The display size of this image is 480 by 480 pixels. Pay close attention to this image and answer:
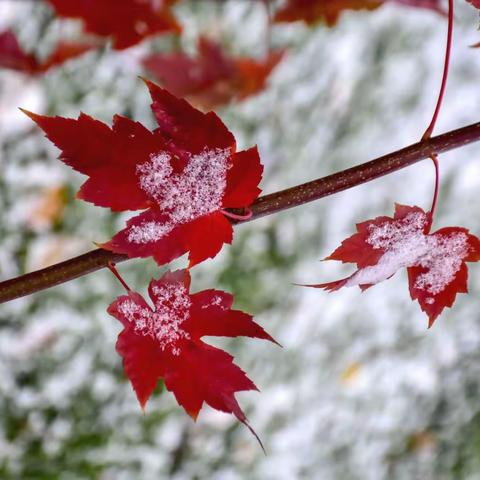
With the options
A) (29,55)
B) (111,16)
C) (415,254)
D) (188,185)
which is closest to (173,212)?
(188,185)

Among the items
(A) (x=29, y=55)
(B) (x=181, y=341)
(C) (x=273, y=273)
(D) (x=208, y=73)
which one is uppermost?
(A) (x=29, y=55)

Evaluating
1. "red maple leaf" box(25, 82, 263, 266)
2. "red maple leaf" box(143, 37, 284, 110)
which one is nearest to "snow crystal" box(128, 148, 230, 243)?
"red maple leaf" box(25, 82, 263, 266)

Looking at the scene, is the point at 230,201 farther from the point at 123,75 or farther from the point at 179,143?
the point at 123,75

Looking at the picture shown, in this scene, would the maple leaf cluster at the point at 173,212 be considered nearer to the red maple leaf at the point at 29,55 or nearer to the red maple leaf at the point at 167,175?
the red maple leaf at the point at 167,175

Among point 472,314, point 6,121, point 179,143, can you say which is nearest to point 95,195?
point 179,143

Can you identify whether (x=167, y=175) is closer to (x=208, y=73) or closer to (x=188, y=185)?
(x=188, y=185)

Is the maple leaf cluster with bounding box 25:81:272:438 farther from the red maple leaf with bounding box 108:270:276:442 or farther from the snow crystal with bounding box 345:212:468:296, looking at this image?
the snow crystal with bounding box 345:212:468:296
